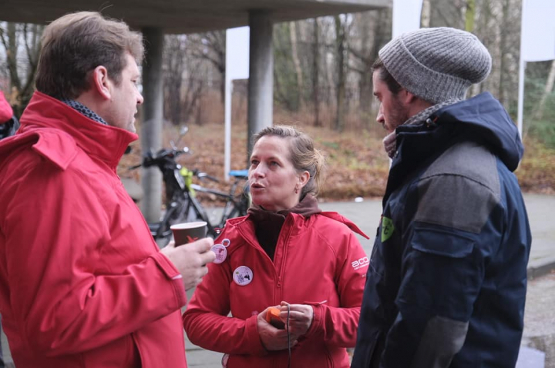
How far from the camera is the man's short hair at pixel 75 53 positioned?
6.47 ft

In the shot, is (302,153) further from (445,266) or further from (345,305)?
(445,266)

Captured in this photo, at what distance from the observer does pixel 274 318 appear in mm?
2518

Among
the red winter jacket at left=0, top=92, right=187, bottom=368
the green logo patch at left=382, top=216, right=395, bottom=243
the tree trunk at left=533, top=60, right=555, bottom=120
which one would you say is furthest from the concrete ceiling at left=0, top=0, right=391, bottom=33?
the tree trunk at left=533, top=60, right=555, bottom=120

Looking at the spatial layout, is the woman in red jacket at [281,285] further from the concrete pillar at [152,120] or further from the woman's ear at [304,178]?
the concrete pillar at [152,120]

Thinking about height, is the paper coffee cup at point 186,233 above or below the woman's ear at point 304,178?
below

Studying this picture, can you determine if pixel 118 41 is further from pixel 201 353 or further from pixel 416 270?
pixel 201 353

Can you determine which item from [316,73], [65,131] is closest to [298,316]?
[65,131]

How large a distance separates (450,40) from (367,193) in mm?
14608

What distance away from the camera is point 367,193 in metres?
16.6

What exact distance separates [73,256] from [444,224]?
1042 millimetres

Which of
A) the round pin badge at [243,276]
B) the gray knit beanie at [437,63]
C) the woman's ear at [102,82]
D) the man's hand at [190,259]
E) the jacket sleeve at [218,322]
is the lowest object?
the jacket sleeve at [218,322]

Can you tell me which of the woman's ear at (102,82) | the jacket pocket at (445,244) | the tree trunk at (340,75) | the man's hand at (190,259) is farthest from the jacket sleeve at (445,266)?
the tree trunk at (340,75)

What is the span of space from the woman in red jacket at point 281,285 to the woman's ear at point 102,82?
0.96m

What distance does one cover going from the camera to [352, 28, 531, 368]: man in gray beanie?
1.80 meters
